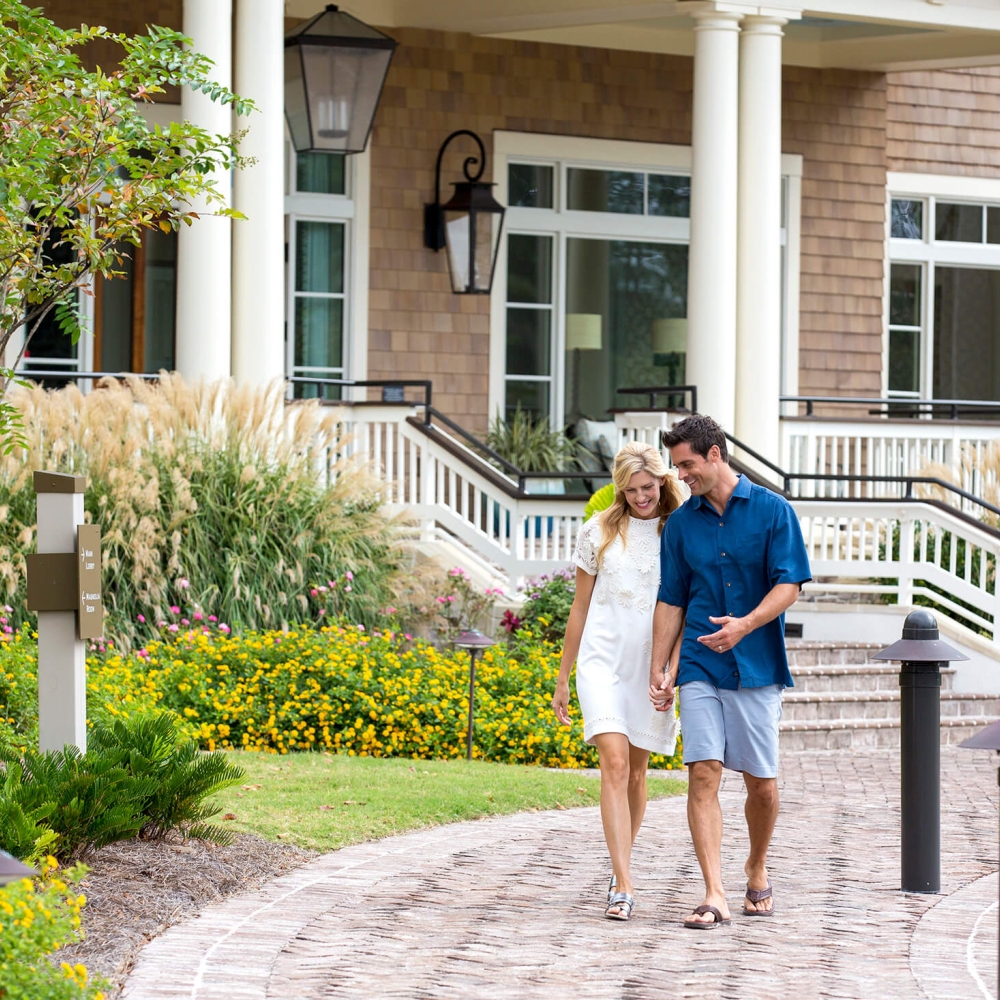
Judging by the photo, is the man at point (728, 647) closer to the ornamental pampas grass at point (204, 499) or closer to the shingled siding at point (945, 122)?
the ornamental pampas grass at point (204, 499)

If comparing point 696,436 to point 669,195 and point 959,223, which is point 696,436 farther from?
point 959,223

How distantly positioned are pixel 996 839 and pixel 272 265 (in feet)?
22.2

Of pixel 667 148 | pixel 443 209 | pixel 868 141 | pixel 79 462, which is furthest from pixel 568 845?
pixel 868 141

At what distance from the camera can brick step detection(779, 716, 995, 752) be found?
10336mm

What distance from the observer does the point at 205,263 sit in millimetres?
11516

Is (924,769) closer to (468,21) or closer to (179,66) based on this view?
(179,66)

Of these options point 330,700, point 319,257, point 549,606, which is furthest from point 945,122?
point 330,700

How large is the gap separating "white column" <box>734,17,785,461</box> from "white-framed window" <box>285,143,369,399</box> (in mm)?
3541

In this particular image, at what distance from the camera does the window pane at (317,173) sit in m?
14.8

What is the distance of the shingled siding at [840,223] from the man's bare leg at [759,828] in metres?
11.4

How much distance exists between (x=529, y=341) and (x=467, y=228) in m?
1.62

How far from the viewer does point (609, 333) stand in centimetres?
1630

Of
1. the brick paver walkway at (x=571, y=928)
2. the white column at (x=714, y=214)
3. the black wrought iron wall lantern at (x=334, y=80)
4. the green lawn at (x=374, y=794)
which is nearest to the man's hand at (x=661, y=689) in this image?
the brick paver walkway at (x=571, y=928)

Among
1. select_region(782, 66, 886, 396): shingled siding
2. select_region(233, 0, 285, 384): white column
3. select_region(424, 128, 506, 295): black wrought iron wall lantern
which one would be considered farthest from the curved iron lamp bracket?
select_region(782, 66, 886, 396): shingled siding
